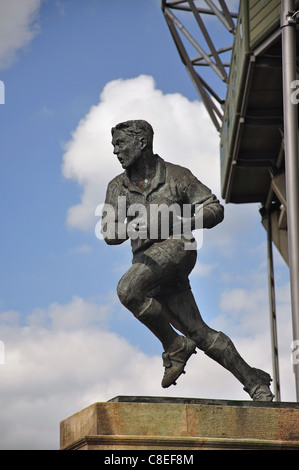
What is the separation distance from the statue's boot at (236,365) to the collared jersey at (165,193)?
1334 mm

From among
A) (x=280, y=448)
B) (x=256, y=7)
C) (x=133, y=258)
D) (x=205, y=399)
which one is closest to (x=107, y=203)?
(x=133, y=258)

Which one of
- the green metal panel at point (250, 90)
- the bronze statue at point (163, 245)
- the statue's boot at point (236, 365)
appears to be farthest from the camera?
the green metal panel at point (250, 90)

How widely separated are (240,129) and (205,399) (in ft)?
53.0

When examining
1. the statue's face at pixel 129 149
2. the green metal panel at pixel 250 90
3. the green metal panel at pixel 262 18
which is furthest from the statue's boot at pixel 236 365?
the green metal panel at pixel 262 18

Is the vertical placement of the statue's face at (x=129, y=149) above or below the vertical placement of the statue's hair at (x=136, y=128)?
below

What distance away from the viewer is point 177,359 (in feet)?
33.3

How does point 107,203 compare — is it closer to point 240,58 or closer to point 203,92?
point 240,58

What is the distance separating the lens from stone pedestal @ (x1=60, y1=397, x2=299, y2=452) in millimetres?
8766

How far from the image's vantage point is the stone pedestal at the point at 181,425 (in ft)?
28.8

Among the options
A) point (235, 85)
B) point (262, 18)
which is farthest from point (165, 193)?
point (235, 85)

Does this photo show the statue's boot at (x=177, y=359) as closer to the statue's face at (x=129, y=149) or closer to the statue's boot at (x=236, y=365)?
the statue's boot at (x=236, y=365)

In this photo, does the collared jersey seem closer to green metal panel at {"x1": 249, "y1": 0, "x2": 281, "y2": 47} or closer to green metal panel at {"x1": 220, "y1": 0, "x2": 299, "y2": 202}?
green metal panel at {"x1": 220, "y1": 0, "x2": 299, "y2": 202}

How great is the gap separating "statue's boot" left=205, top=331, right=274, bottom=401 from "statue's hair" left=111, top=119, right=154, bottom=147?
94.4 inches

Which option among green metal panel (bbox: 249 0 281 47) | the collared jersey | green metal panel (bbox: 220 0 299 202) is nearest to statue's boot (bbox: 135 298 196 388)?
the collared jersey
